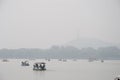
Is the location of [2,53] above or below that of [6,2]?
below

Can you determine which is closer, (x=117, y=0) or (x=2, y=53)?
(x=117, y=0)

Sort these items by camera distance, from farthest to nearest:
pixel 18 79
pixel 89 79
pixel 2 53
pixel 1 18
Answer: pixel 89 79
pixel 18 79
pixel 2 53
pixel 1 18

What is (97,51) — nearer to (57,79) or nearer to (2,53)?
(57,79)

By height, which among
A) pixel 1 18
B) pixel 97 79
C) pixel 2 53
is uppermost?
pixel 1 18

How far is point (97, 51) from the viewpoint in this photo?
45.4ft

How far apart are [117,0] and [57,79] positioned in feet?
17.8

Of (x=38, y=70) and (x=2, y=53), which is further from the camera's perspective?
(x=38, y=70)

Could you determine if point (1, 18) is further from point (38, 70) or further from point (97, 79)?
point (38, 70)

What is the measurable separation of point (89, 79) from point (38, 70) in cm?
396

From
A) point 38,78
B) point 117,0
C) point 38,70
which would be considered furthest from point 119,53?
point 38,70

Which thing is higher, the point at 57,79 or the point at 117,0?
the point at 117,0

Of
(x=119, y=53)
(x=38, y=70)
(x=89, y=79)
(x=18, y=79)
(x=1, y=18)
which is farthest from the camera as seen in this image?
(x=38, y=70)

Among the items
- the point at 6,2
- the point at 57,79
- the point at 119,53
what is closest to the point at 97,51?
the point at 119,53

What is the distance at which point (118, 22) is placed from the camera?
11.3 meters
